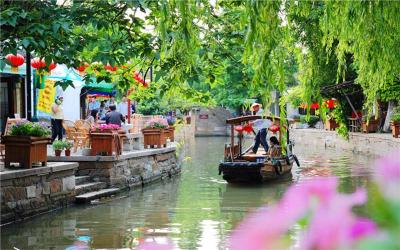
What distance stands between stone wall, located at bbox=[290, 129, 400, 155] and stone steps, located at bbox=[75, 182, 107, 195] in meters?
9.40

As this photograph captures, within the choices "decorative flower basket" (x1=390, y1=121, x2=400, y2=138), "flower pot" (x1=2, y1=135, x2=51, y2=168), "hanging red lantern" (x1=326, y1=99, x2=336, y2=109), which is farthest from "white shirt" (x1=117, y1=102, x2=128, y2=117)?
"hanging red lantern" (x1=326, y1=99, x2=336, y2=109)

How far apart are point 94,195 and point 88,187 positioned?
391 mm

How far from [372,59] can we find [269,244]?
478 centimetres

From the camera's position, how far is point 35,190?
34.4 feet

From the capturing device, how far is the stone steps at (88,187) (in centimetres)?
1247

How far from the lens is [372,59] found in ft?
17.2

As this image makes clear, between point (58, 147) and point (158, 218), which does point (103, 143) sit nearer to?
point (58, 147)

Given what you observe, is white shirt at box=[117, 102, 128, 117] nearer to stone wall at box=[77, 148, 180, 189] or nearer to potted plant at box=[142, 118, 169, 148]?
stone wall at box=[77, 148, 180, 189]

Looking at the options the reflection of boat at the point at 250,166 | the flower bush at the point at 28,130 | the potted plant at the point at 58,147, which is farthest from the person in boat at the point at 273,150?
the flower bush at the point at 28,130

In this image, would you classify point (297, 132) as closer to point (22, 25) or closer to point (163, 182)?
point (163, 182)

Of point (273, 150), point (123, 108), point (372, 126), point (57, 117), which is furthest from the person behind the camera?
point (372, 126)

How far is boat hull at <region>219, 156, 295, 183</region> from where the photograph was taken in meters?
16.1

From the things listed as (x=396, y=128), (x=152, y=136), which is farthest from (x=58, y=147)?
(x=396, y=128)

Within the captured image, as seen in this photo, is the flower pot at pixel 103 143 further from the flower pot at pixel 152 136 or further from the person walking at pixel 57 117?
the flower pot at pixel 152 136
